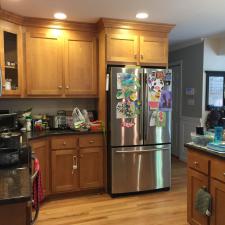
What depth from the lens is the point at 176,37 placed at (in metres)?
4.53

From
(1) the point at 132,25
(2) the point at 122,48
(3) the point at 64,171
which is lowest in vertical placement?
(3) the point at 64,171

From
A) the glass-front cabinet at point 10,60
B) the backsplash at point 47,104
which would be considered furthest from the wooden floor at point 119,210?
the glass-front cabinet at point 10,60

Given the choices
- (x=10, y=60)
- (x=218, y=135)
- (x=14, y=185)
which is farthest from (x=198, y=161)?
(x=10, y=60)

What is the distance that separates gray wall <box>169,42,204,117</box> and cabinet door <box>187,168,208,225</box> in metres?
2.36

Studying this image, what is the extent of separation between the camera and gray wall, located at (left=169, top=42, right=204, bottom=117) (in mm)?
4684

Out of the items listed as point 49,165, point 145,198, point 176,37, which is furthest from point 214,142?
point 176,37

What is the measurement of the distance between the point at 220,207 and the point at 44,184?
2159mm

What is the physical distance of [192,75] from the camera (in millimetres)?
4898

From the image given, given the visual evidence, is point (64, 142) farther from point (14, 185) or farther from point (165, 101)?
point (14, 185)

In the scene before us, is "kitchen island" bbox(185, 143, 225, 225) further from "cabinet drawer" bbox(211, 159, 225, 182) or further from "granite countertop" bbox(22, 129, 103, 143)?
"granite countertop" bbox(22, 129, 103, 143)

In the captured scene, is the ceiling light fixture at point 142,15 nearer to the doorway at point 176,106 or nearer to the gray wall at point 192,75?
the gray wall at point 192,75

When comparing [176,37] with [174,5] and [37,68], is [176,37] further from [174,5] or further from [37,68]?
[37,68]

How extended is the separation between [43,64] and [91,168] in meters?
1.57

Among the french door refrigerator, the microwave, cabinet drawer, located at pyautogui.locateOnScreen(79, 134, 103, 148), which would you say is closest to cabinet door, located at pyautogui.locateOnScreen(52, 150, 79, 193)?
cabinet drawer, located at pyautogui.locateOnScreen(79, 134, 103, 148)
